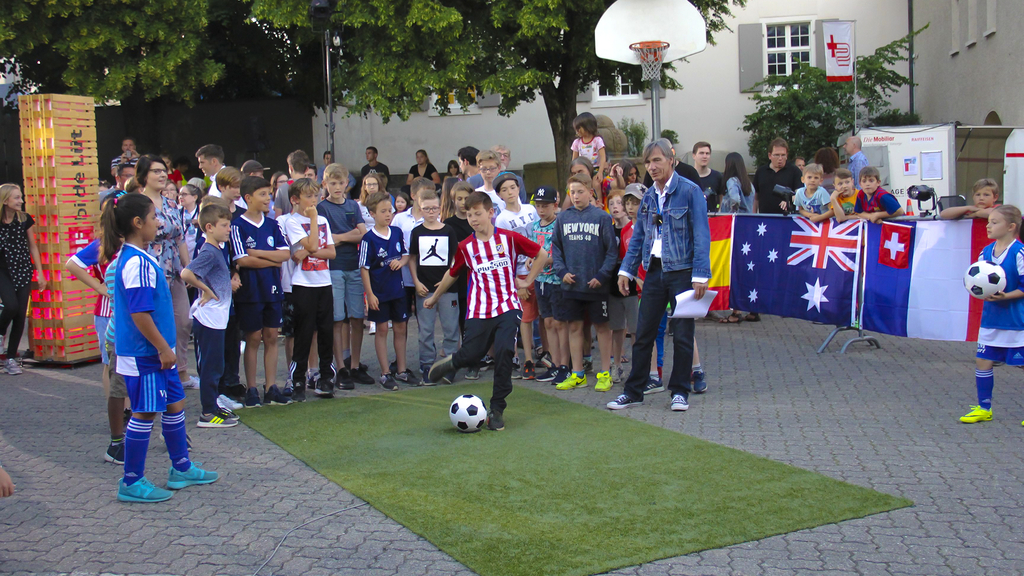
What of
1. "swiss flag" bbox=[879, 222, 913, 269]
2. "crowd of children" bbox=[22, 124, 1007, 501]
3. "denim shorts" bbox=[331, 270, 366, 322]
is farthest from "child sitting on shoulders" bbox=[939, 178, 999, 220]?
"denim shorts" bbox=[331, 270, 366, 322]

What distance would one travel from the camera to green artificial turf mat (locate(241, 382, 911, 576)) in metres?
4.43

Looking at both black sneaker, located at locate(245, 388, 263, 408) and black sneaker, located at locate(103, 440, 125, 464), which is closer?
black sneaker, located at locate(103, 440, 125, 464)

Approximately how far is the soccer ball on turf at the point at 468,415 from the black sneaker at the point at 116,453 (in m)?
2.24

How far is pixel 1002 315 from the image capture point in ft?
21.4

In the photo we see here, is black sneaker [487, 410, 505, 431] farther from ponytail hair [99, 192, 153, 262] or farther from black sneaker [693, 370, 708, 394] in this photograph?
ponytail hair [99, 192, 153, 262]

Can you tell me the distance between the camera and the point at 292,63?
86.0 ft

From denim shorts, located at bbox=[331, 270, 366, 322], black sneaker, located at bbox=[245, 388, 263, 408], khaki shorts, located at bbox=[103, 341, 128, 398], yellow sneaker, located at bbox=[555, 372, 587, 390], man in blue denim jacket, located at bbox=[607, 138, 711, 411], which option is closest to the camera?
khaki shorts, located at bbox=[103, 341, 128, 398]

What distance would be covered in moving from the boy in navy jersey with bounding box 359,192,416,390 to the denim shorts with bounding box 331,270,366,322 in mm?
117

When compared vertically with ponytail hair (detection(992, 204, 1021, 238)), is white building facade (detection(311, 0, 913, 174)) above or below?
above

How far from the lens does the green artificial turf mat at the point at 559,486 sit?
4.43 metres

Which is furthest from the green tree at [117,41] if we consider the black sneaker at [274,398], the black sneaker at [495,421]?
the black sneaker at [495,421]

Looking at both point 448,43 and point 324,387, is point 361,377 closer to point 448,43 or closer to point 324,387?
point 324,387

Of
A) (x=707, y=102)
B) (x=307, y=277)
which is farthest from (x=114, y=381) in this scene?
(x=707, y=102)

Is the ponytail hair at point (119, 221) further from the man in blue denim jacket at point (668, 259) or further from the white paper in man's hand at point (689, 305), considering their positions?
the white paper in man's hand at point (689, 305)
